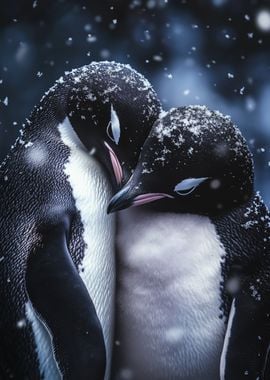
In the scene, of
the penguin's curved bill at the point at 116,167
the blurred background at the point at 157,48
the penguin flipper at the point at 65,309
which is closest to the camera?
the penguin flipper at the point at 65,309

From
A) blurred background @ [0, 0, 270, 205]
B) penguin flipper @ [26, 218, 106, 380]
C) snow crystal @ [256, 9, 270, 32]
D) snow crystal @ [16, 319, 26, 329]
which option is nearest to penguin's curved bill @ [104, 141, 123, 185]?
penguin flipper @ [26, 218, 106, 380]

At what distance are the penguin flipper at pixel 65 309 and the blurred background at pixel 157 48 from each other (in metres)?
0.97

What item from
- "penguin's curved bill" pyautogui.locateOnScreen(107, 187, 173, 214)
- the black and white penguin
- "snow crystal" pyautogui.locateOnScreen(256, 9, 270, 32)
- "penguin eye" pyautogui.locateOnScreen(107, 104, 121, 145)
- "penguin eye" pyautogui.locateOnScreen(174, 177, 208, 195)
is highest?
"penguin eye" pyautogui.locateOnScreen(107, 104, 121, 145)

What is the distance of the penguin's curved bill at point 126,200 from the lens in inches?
45.1

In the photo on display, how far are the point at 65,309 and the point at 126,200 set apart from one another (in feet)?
0.63

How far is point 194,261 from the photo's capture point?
4.06 ft

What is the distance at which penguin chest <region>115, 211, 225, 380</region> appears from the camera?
1.23 meters

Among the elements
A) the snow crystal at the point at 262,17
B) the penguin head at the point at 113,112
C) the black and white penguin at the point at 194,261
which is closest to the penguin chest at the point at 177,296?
the black and white penguin at the point at 194,261

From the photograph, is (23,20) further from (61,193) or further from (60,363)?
(60,363)

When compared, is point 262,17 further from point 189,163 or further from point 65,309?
point 65,309

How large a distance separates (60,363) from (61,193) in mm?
283

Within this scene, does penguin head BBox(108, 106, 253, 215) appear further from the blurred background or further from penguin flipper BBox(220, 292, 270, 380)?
the blurred background

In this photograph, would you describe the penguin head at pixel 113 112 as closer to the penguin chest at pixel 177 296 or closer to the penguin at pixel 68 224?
the penguin at pixel 68 224

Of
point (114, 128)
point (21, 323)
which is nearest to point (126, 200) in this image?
point (114, 128)
